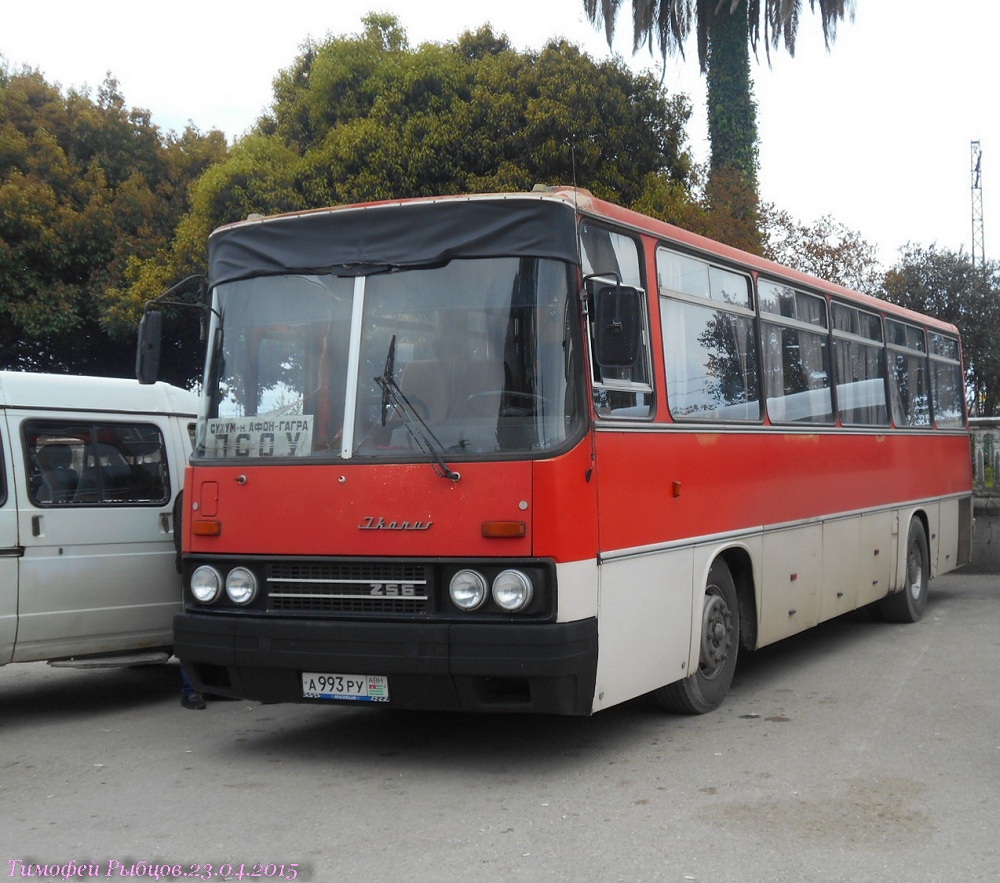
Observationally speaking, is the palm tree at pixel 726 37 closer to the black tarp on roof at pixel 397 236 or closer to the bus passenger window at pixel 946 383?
the bus passenger window at pixel 946 383

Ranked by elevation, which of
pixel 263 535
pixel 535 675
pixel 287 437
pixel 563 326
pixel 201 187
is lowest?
pixel 535 675

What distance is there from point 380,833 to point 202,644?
192 centimetres

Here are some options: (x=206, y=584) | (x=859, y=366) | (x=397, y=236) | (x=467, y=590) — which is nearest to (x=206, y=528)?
(x=206, y=584)

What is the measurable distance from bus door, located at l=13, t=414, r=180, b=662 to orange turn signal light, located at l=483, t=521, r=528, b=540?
141 inches

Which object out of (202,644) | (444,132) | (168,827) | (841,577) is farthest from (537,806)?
(444,132)

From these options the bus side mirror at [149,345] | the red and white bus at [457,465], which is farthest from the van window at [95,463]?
the red and white bus at [457,465]

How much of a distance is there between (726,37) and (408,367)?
68.1 feet

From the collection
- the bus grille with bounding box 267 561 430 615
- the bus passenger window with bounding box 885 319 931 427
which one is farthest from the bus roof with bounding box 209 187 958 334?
the bus passenger window with bounding box 885 319 931 427

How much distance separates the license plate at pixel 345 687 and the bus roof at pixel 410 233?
7.32 ft

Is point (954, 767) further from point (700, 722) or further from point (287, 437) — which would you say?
point (287, 437)

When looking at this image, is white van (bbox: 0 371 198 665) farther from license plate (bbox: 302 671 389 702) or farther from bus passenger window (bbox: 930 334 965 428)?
bus passenger window (bbox: 930 334 965 428)

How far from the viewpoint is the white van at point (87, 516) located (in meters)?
8.52

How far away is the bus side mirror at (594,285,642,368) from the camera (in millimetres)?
6742

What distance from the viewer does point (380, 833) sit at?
227 inches
